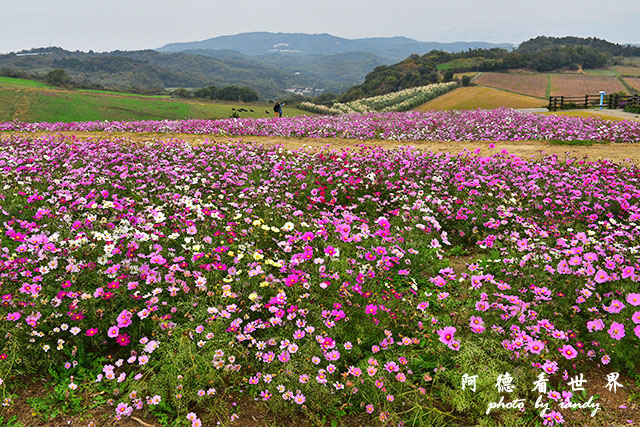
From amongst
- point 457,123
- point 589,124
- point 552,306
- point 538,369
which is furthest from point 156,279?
point 589,124

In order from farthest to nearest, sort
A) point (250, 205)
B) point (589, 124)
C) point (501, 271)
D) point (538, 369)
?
1. point (589, 124)
2. point (250, 205)
3. point (501, 271)
4. point (538, 369)

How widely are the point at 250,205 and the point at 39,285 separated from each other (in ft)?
10.8

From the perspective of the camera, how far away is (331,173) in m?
8.69

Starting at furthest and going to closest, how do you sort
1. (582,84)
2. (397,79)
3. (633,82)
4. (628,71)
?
1. (397,79)
2. (628,71)
3. (633,82)
4. (582,84)

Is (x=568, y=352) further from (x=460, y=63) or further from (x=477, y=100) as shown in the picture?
(x=460, y=63)

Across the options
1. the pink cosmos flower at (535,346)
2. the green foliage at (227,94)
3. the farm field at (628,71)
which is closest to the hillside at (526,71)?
the farm field at (628,71)

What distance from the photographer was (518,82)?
76250 millimetres

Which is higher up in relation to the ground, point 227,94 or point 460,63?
point 460,63

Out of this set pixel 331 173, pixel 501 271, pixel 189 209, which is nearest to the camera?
pixel 501 271

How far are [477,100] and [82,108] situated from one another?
63.6 m

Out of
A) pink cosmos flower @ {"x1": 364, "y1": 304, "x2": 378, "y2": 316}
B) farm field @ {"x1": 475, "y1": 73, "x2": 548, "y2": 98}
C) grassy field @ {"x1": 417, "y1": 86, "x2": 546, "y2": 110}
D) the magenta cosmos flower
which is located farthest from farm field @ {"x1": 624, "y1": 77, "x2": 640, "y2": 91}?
pink cosmos flower @ {"x1": 364, "y1": 304, "x2": 378, "y2": 316}

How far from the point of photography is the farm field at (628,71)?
275ft

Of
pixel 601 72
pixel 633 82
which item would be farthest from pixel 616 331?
pixel 601 72

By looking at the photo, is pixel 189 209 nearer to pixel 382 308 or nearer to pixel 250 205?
pixel 250 205
